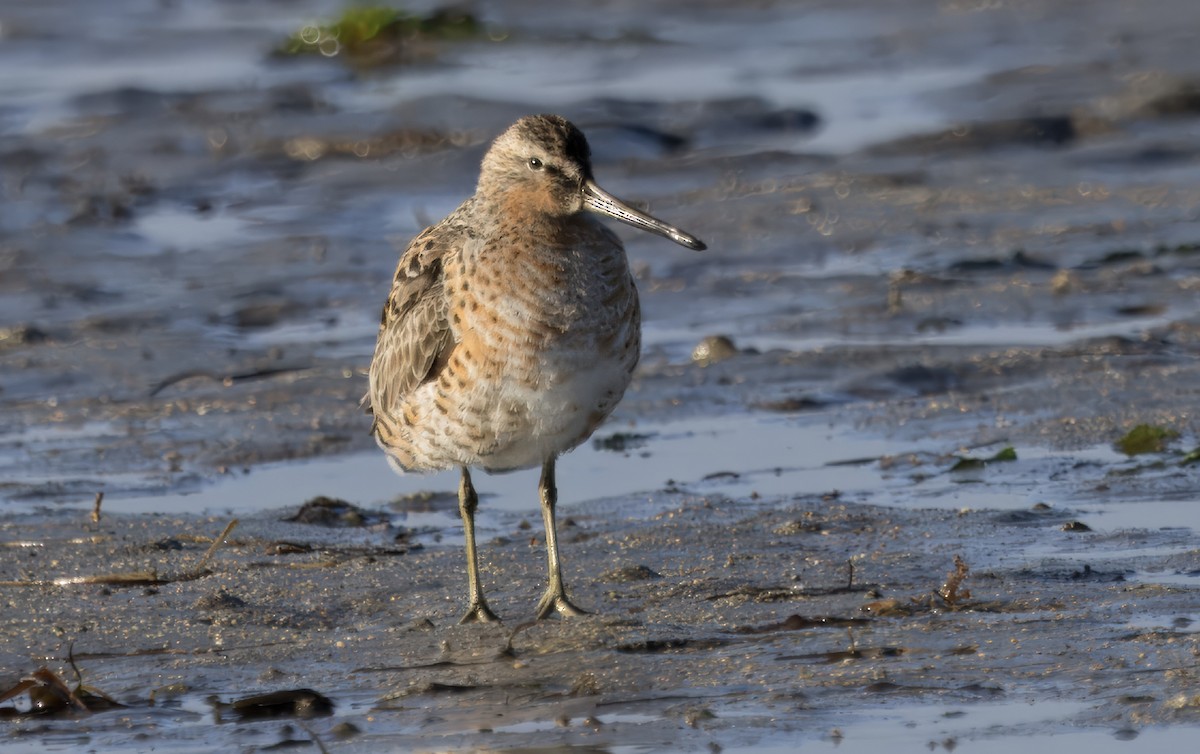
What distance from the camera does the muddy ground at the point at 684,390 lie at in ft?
18.2

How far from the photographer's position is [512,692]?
221 inches

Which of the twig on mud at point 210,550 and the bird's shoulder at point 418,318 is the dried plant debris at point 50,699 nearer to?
the twig on mud at point 210,550

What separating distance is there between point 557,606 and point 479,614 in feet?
0.81

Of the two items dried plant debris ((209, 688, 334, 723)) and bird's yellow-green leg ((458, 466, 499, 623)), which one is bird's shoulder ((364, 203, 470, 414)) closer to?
bird's yellow-green leg ((458, 466, 499, 623))

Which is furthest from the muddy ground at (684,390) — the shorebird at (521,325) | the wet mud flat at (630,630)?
the shorebird at (521,325)

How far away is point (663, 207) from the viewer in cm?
1301

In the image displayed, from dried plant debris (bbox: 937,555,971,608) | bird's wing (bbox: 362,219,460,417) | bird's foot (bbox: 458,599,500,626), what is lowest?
bird's foot (bbox: 458,599,500,626)

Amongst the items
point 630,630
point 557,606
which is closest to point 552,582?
point 557,606

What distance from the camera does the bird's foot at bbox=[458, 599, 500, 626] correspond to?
6387mm

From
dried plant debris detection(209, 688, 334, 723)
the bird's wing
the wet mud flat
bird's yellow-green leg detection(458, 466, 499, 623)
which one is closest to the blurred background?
the wet mud flat

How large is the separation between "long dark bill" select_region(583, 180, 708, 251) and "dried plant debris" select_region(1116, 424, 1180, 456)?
218 cm

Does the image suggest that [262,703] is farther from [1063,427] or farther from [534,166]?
[1063,427]

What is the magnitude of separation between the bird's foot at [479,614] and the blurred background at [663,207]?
174 cm

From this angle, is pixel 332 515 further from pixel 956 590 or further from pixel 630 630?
pixel 956 590
